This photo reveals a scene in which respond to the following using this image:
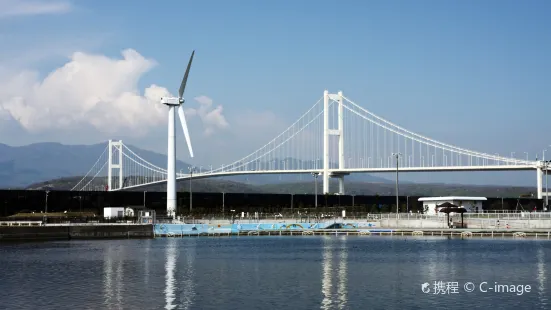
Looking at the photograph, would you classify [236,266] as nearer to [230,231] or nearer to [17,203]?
[230,231]

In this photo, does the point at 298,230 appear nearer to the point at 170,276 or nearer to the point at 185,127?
the point at 185,127

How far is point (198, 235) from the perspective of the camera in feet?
252

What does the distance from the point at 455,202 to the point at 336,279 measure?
174 ft

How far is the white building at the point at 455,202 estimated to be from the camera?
286 feet

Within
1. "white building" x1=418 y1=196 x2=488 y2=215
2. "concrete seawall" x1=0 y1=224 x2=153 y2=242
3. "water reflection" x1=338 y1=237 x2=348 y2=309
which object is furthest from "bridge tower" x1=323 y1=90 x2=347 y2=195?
"water reflection" x1=338 y1=237 x2=348 y2=309

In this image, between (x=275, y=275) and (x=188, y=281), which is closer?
(x=188, y=281)

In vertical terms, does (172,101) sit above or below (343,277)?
above

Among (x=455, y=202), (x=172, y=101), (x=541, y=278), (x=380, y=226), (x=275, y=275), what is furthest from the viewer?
(x=172, y=101)

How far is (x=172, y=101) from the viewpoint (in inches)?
3578

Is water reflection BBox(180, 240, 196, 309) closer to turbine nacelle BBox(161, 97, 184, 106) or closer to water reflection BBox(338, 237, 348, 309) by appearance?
water reflection BBox(338, 237, 348, 309)

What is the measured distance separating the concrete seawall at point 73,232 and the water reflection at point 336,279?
2208cm

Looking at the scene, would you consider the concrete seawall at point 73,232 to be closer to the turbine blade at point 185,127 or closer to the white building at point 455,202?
the turbine blade at point 185,127

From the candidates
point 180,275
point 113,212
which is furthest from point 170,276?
point 113,212

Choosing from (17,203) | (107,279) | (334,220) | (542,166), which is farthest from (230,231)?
(542,166)
